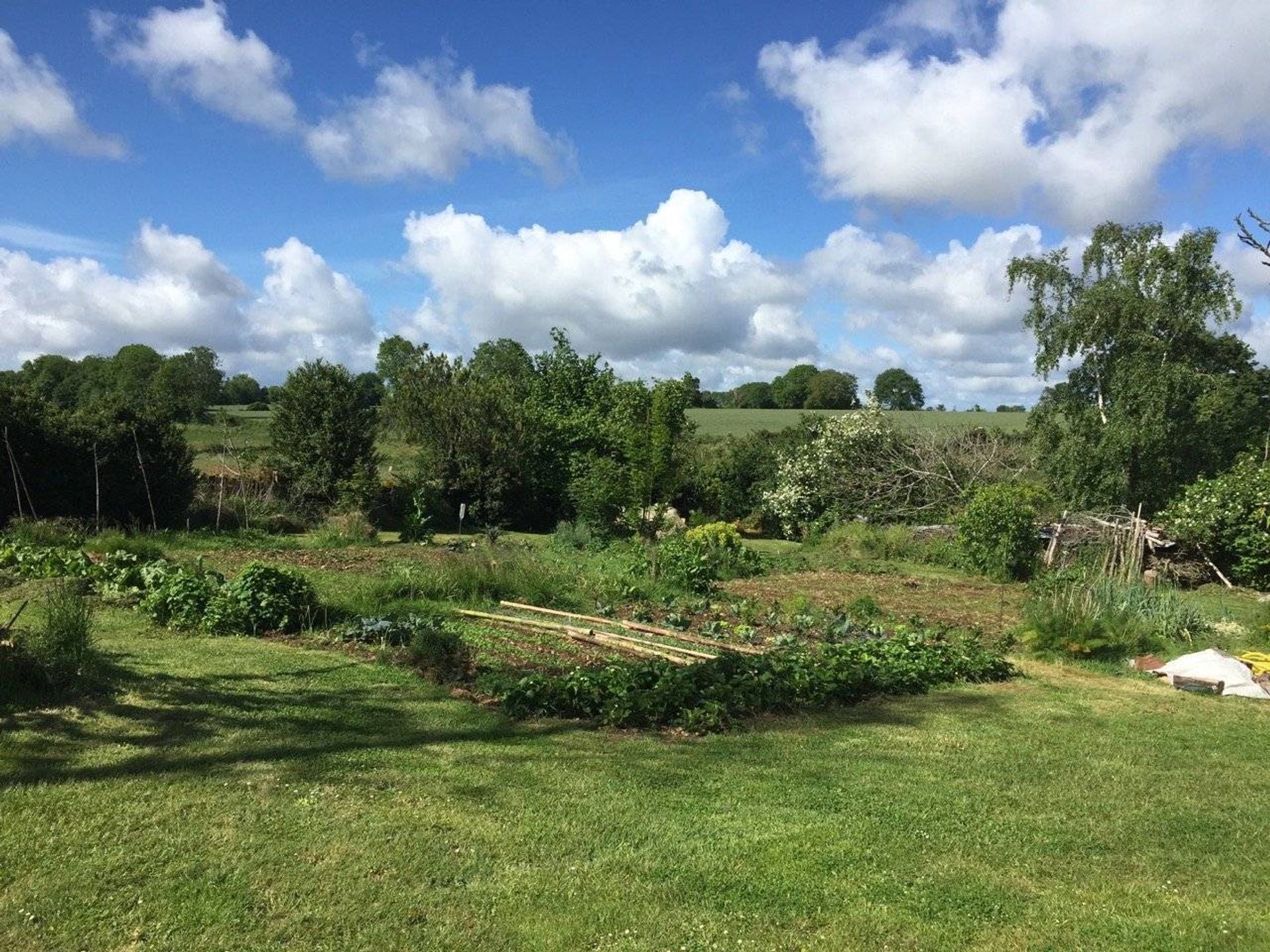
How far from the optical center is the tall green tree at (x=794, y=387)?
237 ft

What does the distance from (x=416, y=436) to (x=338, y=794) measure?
2167 centimetres

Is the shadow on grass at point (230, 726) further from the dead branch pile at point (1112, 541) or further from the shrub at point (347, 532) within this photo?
the dead branch pile at point (1112, 541)

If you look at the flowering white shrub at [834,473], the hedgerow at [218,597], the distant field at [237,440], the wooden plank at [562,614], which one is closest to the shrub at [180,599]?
the hedgerow at [218,597]

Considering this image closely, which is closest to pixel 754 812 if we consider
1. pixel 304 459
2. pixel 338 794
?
pixel 338 794

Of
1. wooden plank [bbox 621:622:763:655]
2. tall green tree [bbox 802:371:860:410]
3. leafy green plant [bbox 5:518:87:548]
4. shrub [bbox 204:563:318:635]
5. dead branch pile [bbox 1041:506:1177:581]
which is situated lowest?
wooden plank [bbox 621:622:763:655]

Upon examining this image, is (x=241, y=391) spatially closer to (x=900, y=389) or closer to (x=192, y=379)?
(x=192, y=379)

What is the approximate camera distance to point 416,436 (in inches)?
1003

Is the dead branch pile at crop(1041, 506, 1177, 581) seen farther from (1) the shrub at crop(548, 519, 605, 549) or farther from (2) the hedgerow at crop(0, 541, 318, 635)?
(2) the hedgerow at crop(0, 541, 318, 635)

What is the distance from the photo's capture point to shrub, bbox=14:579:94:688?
6090 mm

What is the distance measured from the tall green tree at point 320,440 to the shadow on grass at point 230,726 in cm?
1518

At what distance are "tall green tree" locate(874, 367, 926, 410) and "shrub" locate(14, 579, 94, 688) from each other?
60351mm

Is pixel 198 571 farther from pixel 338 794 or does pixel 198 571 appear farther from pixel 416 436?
pixel 416 436

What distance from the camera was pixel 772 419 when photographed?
5300 centimetres

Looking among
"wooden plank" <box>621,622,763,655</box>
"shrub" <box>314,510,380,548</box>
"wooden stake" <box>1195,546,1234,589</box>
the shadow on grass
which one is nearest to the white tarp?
"wooden plank" <box>621,622,763,655</box>
